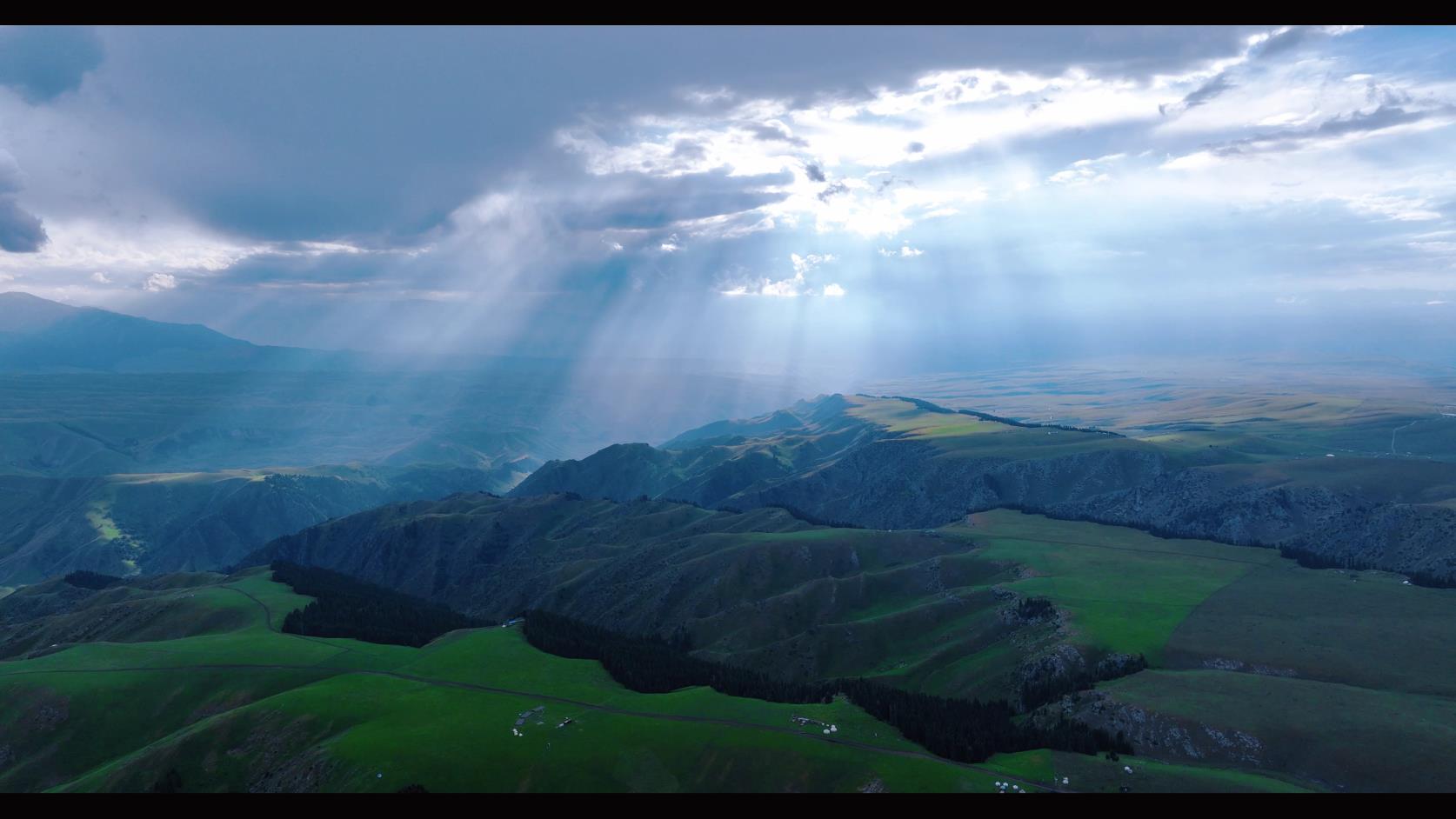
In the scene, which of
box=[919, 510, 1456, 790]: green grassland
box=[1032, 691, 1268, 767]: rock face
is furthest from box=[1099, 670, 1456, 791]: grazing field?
box=[1032, 691, 1268, 767]: rock face

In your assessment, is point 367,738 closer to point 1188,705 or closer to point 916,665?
point 916,665

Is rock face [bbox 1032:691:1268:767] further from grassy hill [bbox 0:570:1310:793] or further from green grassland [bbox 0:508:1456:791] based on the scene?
grassy hill [bbox 0:570:1310:793]

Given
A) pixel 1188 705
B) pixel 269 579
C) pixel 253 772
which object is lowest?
pixel 269 579

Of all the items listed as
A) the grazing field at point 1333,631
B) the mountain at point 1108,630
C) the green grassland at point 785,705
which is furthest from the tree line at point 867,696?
the grazing field at point 1333,631

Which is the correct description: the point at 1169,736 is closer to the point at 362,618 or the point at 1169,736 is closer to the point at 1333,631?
the point at 1333,631

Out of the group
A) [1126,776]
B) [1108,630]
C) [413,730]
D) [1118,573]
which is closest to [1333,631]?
[1108,630]

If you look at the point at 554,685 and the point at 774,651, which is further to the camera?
the point at 774,651

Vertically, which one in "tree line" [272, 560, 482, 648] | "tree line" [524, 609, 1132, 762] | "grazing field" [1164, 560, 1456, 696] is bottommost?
"tree line" [272, 560, 482, 648]

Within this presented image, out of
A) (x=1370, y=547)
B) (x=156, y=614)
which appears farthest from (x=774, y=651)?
(x=1370, y=547)
